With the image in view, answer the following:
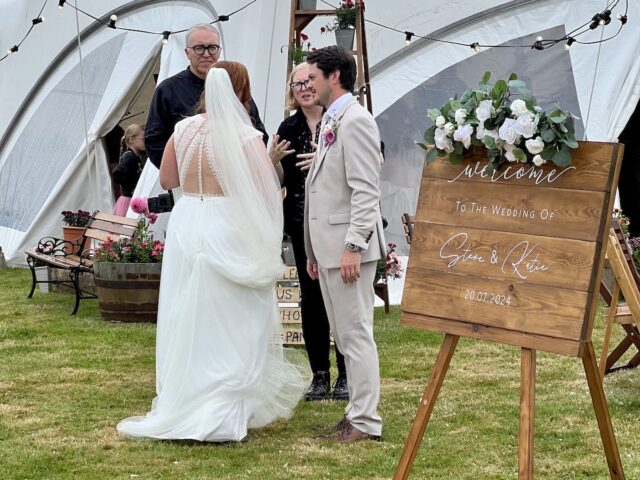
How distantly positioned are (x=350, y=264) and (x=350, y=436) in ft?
2.80

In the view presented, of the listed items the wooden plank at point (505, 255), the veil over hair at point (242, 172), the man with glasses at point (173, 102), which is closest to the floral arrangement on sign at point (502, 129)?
the wooden plank at point (505, 255)

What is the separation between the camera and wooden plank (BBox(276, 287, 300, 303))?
8.02m

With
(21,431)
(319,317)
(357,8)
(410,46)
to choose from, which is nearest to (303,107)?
(319,317)

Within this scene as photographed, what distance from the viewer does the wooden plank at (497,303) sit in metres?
3.88

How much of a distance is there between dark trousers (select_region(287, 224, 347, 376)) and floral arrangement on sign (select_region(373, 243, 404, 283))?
2920 millimetres

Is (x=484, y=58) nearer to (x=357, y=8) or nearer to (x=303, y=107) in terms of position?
(x=357, y=8)

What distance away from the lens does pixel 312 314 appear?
6.32m

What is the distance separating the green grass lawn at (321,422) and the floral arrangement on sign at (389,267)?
925 mm

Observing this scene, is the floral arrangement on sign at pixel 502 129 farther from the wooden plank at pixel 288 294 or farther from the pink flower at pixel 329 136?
the wooden plank at pixel 288 294

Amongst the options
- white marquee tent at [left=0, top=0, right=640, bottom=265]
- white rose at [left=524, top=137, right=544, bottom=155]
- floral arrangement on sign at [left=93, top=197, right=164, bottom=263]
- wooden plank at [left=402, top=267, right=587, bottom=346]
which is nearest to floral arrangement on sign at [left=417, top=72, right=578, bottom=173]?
white rose at [left=524, top=137, right=544, bottom=155]

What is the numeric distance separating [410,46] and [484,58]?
71 centimetres

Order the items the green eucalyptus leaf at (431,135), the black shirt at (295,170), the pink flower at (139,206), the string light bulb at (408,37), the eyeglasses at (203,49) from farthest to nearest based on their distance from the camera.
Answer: the string light bulb at (408,37)
the pink flower at (139,206)
the eyeglasses at (203,49)
the black shirt at (295,170)
the green eucalyptus leaf at (431,135)

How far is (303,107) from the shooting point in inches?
249

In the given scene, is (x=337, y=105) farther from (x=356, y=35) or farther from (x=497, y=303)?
(x=356, y=35)
